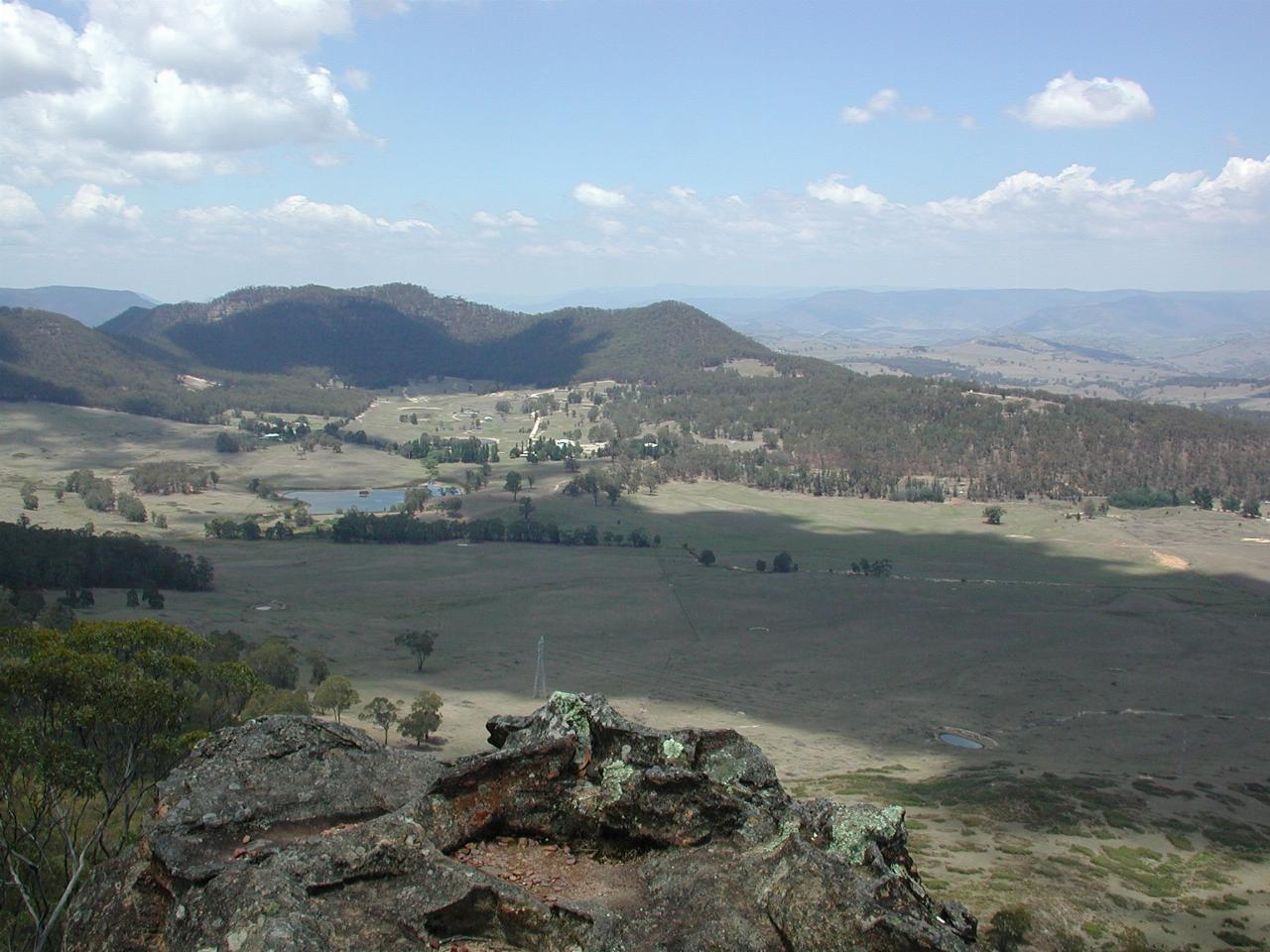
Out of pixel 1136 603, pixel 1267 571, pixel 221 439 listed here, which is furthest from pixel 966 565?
pixel 221 439

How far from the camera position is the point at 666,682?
6506cm

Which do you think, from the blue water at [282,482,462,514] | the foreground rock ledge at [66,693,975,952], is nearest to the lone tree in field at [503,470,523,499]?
the blue water at [282,482,462,514]

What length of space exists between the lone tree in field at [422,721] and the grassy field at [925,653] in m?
1.25

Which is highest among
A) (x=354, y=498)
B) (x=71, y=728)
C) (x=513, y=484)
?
(x=71, y=728)

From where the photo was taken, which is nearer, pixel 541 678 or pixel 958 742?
pixel 958 742

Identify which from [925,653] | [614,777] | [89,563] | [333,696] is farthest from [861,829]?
[89,563]

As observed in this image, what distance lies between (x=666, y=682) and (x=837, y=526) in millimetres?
73325

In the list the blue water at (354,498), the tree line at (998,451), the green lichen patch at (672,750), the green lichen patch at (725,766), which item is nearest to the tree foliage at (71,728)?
the green lichen patch at (672,750)

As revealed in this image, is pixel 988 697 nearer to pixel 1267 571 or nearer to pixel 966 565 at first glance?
pixel 966 565

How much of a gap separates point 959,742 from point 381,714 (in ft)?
99.5

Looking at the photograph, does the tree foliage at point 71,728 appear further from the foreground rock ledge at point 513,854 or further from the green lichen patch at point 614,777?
the green lichen patch at point 614,777

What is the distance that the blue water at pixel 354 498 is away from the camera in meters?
136

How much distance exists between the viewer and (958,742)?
54.9 m

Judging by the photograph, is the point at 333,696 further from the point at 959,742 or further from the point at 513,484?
the point at 513,484
